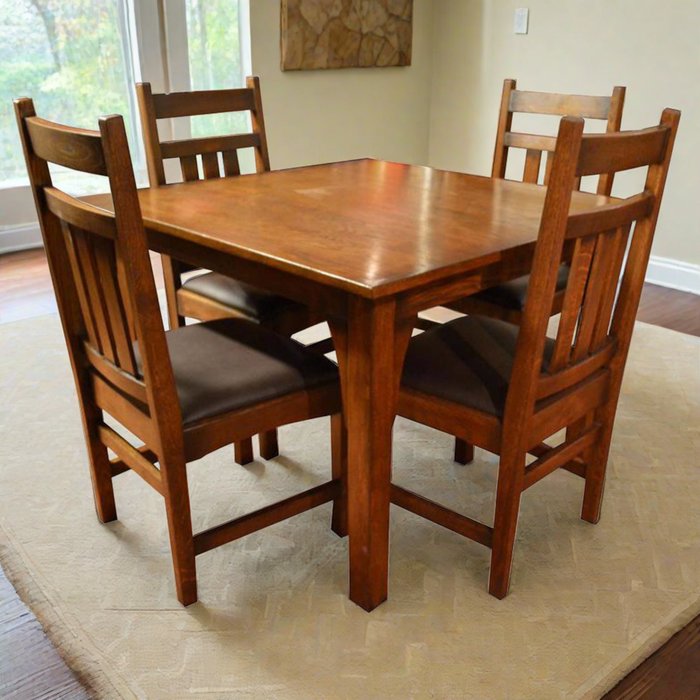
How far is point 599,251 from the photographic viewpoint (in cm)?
148

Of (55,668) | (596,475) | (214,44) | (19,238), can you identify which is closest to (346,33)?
(214,44)

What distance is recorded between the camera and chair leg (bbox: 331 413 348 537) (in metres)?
1.74

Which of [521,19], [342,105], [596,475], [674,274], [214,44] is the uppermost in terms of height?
[521,19]

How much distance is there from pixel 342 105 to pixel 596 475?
→ 10.3ft

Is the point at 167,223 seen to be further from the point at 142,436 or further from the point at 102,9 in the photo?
the point at 102,9

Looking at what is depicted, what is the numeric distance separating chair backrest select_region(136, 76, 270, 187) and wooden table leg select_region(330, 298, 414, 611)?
3.77 feet

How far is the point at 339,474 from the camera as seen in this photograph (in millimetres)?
1816

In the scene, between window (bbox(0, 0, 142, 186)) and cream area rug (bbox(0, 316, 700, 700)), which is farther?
window (bbox(0, 0, 142, 186))

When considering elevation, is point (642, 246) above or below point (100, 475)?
above

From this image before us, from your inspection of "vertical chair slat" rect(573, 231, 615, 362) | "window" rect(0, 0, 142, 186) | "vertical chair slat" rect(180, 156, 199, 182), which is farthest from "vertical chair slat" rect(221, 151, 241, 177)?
"window" rect(0, 0, 142, 186)

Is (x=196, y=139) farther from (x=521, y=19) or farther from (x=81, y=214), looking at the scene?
(x=521, y=19)

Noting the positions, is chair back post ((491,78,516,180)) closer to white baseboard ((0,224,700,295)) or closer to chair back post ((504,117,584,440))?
chair back post ((504,117,584,440))

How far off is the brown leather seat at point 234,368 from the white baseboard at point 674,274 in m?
2.59

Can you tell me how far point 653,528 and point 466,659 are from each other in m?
0.68
